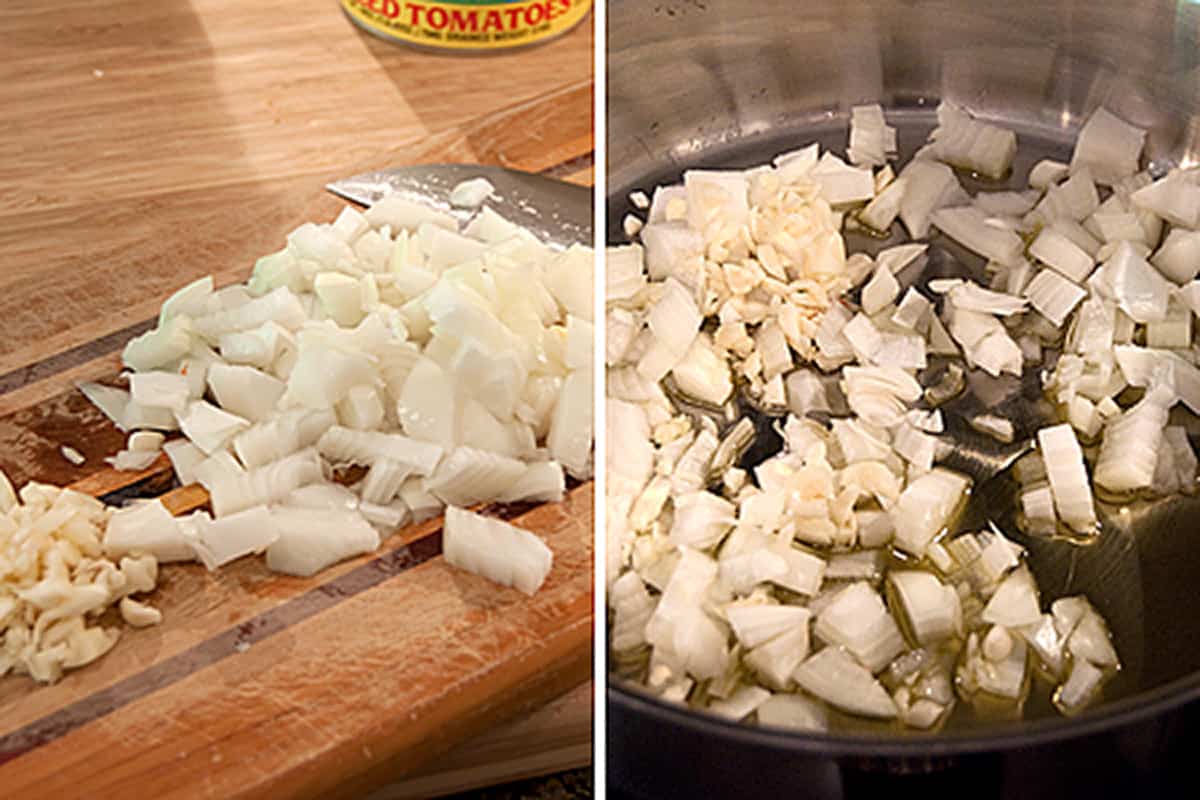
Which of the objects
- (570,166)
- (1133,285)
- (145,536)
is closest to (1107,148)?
(1133,285)

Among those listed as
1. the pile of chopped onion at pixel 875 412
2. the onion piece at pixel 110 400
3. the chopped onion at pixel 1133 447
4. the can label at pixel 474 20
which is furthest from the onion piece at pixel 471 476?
the can label at pixel 474 20

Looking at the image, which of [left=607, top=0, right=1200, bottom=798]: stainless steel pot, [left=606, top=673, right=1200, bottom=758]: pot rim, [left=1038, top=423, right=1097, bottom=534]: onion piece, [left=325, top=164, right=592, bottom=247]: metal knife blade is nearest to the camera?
[left=606, top=673, right=1200, bottom=758]: pot rim

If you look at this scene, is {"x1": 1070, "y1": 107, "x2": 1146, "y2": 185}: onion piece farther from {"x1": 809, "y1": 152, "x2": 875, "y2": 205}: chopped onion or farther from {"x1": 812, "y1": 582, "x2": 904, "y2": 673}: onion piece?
{"x1": 812, "y1": 582, "x2": 904, "y2": 673}: onion piece

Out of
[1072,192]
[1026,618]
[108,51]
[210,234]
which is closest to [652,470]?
[1026,618]

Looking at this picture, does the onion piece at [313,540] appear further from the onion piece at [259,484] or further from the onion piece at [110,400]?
the onion piece at [110,400]

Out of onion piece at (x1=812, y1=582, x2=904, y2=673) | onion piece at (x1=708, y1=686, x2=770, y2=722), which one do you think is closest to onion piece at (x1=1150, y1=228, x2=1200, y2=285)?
onion piece at (x1=812, y1=582, x2=904, y2=673)

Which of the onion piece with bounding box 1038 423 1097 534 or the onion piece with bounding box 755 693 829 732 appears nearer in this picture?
the onion piece with bounding box 755 693 829 732

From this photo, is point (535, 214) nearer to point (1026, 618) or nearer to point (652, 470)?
point (652, 470)
